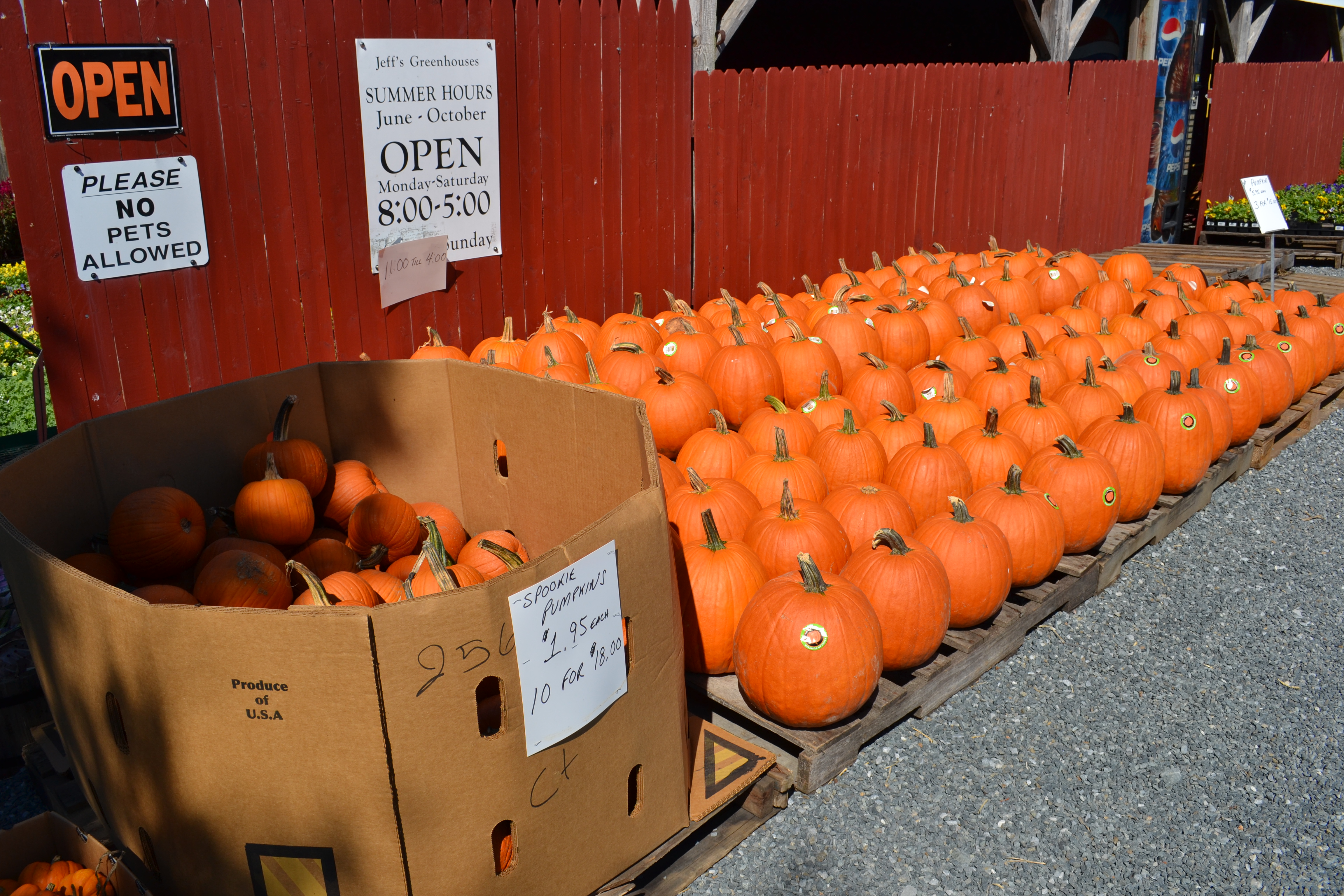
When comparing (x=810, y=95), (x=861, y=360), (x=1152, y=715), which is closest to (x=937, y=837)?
(x=1152, y=715)

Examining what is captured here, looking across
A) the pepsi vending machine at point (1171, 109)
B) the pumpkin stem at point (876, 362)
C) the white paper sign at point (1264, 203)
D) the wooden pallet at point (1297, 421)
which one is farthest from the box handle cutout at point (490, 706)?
the pepsi vending machine at point (1171, 109)

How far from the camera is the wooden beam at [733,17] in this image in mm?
6871

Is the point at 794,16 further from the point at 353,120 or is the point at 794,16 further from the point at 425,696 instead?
the point at 425,696

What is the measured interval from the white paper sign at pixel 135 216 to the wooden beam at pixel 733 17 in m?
4.03

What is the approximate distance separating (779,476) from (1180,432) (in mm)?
2459

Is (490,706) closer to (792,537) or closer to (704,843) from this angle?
(704,843)

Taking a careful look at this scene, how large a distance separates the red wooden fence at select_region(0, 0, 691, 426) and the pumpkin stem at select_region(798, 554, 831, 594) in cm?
314

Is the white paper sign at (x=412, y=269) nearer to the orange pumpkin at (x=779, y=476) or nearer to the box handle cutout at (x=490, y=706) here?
the orange pumpkin at (x=779, y=476)

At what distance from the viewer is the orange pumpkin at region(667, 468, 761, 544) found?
369cm

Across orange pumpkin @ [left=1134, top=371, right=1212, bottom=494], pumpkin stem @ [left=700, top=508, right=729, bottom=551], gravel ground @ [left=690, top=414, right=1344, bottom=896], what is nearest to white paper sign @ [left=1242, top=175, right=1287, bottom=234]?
orange pumpkin @ [left=1134, top=371, right=1212, bottom=494]

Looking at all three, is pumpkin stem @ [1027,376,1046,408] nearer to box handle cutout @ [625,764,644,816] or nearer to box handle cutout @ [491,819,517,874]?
box handle cutout @ [625,764,644,816]

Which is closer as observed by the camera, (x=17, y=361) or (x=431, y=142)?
(x=431, y=142)

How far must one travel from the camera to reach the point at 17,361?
27.6 ft

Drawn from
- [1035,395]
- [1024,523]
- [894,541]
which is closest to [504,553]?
[894,541]
